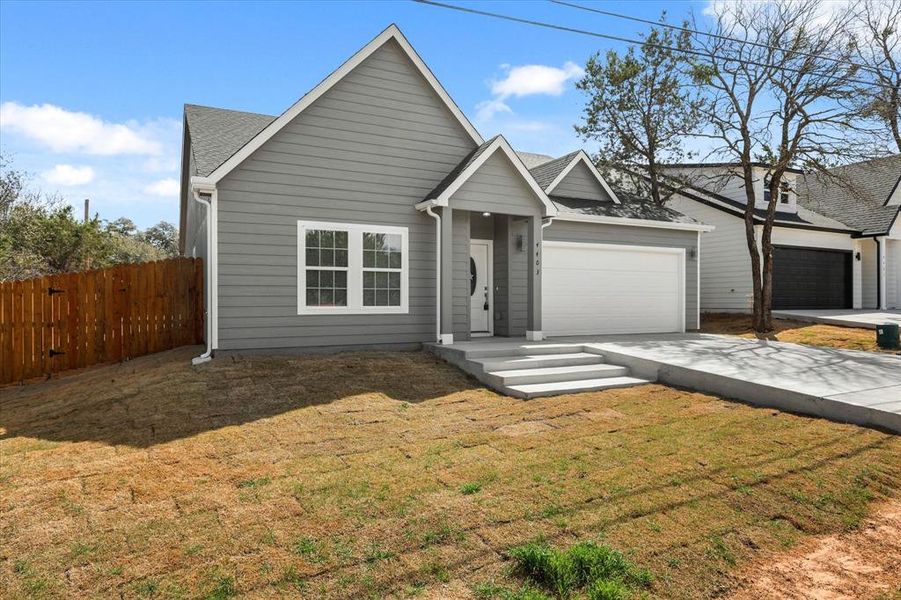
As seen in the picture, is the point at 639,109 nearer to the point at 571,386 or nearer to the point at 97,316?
the point at 571,386

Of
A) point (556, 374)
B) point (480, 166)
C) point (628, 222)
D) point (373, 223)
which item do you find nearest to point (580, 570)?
point (556, 374)

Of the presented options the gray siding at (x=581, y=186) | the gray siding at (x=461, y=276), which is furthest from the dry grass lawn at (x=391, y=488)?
the gray siding at (x=581, y=186)

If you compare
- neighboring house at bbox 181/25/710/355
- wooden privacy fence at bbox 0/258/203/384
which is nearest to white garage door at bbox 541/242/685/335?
neighboring house at bbox 181/25/710/355

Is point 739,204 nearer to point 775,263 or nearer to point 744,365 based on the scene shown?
point 775,263

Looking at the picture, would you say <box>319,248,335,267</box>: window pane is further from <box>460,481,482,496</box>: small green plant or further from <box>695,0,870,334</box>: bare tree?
<box>695,0,870,334</box>: bare tree

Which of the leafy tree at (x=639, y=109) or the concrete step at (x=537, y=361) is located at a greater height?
the leafy tree at (x=639, y=109)

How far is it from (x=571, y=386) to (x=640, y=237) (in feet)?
24.0

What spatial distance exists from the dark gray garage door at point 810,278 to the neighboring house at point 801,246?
1.5 inches

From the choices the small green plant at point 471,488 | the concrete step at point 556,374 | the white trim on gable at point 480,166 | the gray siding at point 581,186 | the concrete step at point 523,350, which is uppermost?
the gray siding at point 581,186

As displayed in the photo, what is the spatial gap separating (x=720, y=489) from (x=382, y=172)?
26.8ft

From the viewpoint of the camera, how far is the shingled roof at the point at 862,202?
21.5 m

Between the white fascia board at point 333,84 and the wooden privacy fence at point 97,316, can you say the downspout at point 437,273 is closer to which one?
the white fascia board at point 333,84

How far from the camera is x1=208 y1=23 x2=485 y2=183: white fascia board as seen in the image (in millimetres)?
9164

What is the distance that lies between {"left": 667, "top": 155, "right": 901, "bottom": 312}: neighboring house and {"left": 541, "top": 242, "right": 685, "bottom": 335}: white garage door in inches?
225
